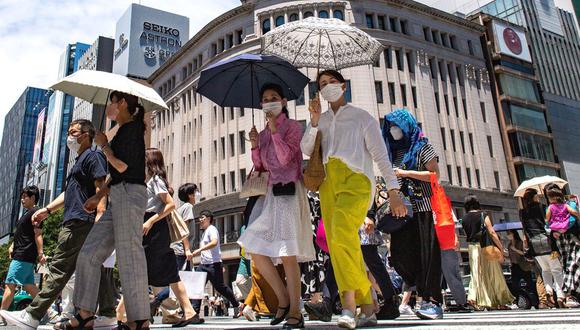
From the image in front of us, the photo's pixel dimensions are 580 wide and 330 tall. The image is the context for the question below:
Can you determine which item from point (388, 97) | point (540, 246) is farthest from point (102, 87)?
point (388, 97)

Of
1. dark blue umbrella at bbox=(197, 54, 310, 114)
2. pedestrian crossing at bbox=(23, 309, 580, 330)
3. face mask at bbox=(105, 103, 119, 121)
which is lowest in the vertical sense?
pedestrian crossing at bbox=(23, 309, 580, 330)

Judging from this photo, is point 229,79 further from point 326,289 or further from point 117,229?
point 326,289

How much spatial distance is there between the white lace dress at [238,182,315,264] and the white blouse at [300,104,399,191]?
0.41 meters

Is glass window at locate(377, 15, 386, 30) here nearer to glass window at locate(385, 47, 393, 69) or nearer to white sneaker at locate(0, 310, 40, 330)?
glass window at locate(385, 47, 393, 69)

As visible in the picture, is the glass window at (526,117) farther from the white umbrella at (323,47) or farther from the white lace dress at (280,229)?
the white lace dress at (280,229)

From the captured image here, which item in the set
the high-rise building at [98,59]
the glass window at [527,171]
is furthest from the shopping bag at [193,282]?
the high-rise building at [98,59]

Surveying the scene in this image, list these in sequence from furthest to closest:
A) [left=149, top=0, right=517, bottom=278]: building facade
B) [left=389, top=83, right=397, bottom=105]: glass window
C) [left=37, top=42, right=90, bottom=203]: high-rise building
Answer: [left=37, top=42, right=90, bottom=203]: high-rise building < [left=389, top=83, right=397, bottom=105]: glass window < [left=149, top=0, right=517, bottom=278]: building facade

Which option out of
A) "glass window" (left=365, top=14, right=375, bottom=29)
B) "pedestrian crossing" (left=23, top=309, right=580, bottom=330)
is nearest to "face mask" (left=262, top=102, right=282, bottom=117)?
"pedestrian crossing" (left=23, top=309, right=580, bottom=330)

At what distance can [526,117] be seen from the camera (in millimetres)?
40406

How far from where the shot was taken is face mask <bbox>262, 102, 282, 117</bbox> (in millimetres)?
3658

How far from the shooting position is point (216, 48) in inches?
1478

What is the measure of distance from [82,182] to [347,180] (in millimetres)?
2619

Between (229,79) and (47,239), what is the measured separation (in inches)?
1491

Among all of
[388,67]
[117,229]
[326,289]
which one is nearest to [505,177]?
[388,67]
